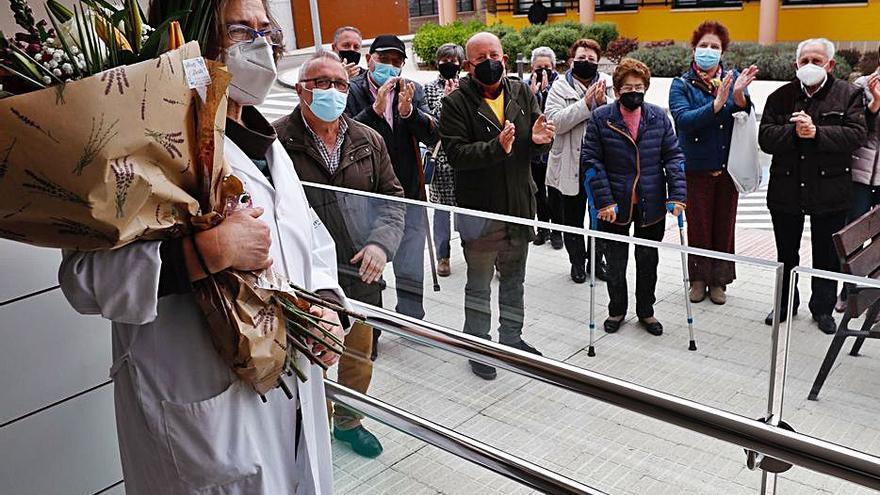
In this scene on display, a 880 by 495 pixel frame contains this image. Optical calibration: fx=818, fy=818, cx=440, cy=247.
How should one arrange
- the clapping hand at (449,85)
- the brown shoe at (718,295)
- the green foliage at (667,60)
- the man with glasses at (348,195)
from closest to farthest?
1. the brown shoe at (718,295)
2. the man with glasses at (348,195)
3. the clapping hand at (449,85)
4. the green foliage at (667,60)

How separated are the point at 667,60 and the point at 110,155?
17708mm

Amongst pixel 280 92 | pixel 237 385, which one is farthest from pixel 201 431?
pixel 280 92

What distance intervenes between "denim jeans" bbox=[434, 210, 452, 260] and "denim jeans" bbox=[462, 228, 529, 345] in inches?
3.1

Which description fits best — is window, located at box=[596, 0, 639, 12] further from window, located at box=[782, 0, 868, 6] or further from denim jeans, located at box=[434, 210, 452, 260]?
denim jeans, located at box=[434, 210, 452, 260]

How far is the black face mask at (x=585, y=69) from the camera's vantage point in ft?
18.4

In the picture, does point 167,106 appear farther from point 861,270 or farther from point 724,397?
point 861,270

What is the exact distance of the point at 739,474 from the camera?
6.44 ft

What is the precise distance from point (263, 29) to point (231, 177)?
1.51 ft

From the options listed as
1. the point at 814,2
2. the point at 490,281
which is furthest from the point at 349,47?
the point at 814,2

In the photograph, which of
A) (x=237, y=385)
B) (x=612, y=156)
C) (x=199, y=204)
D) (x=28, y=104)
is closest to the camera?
(x=28, y=104)

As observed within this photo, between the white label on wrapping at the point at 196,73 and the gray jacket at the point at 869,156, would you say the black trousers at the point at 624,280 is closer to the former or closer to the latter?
the white label on wrapping at the point at 196,73

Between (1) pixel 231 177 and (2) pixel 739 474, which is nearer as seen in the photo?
(1) pixel 231 177

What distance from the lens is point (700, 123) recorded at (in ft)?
16.9

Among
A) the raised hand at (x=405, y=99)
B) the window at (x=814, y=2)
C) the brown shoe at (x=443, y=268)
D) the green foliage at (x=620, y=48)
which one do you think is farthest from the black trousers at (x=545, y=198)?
the window at (x=814, y=2)
